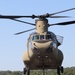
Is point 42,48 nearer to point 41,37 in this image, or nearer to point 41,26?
point 41,37

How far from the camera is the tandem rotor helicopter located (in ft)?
80.7

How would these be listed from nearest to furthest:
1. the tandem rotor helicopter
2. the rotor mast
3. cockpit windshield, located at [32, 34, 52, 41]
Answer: the tandem rotor helicopter → cockpit windshield, located at [32, 34, 52, 41] → the rotor mast

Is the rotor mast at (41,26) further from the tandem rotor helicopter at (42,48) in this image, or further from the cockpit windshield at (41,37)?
the cockpit windshield at (41,37)

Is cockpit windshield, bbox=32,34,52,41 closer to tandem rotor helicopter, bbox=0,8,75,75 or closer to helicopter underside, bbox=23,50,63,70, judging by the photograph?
tandem rotor helicopter, bbox=0,8,75,75

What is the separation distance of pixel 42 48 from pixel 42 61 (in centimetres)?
150

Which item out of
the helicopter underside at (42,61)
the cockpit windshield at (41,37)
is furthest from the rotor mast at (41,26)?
the helicopter underside at (42,61)

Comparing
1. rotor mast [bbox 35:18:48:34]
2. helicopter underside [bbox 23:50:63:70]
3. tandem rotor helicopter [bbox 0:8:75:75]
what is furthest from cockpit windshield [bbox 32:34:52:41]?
helicopter underside [bbox 23:50:63:70]

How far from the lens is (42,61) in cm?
2534

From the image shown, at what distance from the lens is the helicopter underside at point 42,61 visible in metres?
25.1

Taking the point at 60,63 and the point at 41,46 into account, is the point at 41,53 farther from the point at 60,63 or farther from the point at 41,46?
the point at 60,63

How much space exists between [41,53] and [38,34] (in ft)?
6.48

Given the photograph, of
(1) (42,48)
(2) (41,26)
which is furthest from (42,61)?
(2) (41,26)

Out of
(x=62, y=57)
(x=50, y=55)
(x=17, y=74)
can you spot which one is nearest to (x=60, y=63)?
(x=62, y=57)

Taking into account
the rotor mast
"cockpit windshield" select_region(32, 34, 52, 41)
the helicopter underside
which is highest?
the rotor mast
